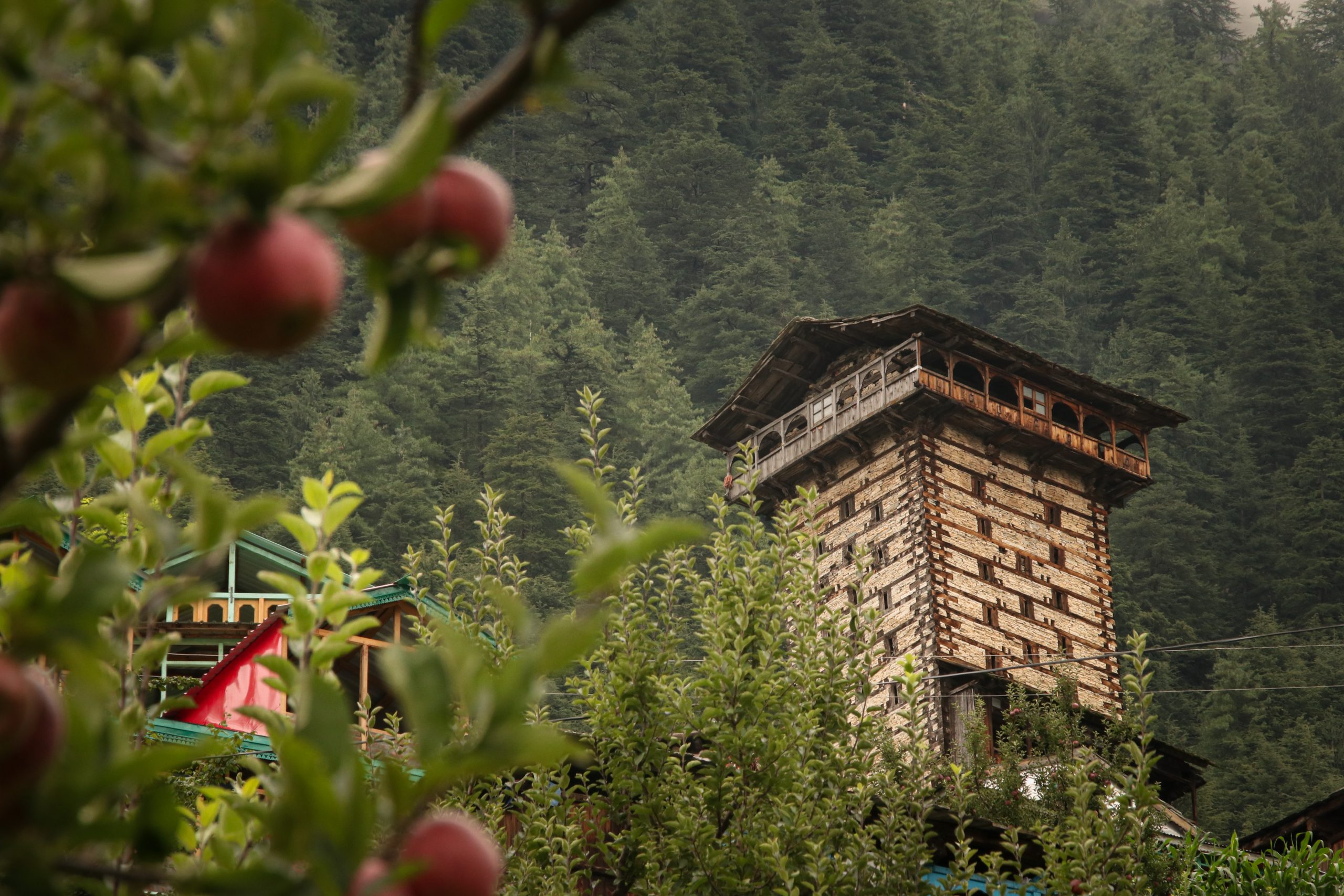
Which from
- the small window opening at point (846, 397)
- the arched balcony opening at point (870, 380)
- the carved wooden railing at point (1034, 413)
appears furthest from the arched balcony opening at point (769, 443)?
the carved wooden railing at point (1034, 413)

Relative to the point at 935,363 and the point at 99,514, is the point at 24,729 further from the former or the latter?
the point at 935,363

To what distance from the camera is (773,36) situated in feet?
322

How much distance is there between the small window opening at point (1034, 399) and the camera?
1318 inches

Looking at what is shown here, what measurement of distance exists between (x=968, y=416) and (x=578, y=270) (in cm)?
4297

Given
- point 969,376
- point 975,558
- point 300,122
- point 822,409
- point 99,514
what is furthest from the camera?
point 969,376

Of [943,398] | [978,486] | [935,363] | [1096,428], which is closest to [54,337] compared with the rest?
[943,398]

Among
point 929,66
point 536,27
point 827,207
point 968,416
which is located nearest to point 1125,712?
point 536,27

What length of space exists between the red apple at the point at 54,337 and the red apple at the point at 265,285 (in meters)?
0.08

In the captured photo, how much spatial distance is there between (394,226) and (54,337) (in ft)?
1.00

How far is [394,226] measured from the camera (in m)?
1.35

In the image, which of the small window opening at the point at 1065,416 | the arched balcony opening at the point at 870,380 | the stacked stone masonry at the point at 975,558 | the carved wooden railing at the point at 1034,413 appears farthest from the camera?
the small window opening at the point at 1065,416

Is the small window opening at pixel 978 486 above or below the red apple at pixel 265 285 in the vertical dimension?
above

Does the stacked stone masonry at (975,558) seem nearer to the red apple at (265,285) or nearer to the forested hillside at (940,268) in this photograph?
the forested hillside at (940,268)

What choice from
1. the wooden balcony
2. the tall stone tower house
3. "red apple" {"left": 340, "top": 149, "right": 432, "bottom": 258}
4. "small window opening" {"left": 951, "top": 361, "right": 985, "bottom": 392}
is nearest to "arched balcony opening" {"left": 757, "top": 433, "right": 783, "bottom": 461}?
the wooden balcony
